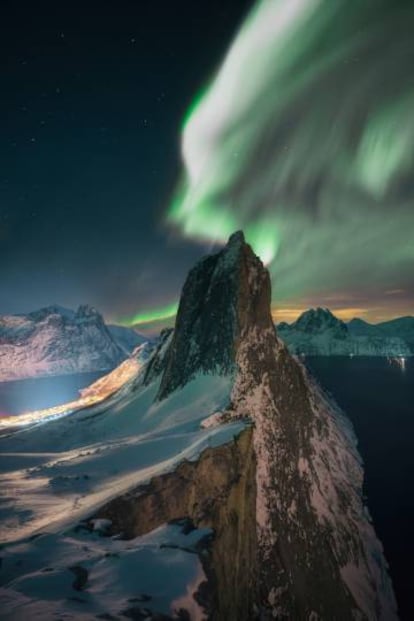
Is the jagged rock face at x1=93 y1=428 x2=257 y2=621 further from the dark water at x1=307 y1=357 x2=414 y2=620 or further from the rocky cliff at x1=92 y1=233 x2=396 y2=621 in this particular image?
the dark water at x1=307 y1=357 x2=414 y2=620

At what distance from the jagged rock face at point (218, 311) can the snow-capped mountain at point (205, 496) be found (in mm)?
183

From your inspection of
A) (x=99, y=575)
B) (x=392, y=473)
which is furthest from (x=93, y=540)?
(x=392, y=473)

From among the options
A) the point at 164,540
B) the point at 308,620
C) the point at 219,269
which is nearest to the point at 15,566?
the point at 164,540

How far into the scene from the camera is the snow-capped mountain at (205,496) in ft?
29.8

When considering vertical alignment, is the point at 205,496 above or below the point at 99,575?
below

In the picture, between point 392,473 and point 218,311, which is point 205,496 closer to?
point 218,311

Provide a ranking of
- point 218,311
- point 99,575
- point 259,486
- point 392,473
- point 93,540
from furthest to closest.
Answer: point 392,473 → point 218,311 → point 259,486 → point 93,540 → point 99,575

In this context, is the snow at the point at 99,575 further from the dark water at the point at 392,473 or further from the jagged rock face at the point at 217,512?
the dark water at the point at 392,473

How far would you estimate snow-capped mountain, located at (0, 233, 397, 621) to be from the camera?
9.07m

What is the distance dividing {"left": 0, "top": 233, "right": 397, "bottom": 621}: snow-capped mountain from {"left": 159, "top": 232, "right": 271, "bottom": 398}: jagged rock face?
0.18 m

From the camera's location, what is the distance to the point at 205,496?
14047 millimetres

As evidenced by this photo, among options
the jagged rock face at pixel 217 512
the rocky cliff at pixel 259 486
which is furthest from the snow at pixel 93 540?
the rocky cliff at pixel 259 486

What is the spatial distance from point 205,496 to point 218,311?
2424 cm

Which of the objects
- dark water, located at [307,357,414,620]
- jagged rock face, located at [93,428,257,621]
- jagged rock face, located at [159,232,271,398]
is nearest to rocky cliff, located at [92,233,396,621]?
jagged rock face, located at [93,428,257,621]
